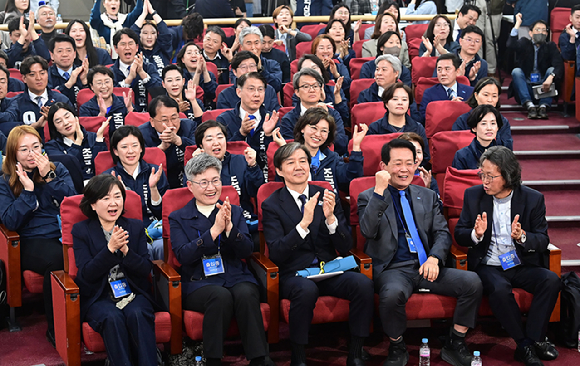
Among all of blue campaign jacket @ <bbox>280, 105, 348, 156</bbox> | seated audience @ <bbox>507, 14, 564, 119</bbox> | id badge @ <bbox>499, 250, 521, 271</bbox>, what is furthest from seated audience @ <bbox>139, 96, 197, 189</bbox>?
seated audience @ <bbox>507, 14, 564, 119</bbox>

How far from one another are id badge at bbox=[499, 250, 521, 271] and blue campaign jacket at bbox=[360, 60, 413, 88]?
247 centimetres

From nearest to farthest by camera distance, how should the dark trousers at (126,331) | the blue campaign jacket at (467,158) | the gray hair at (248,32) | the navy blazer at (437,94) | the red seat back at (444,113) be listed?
the dark trousers at (126,331)
the blue campaign jacket at (467,158)
the red seat back at (444,113)
the navy blazer at (437,94)
the gray hair at (248,32)

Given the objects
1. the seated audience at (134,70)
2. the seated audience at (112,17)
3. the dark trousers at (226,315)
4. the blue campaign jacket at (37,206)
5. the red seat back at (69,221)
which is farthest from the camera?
the seated audience at (112,17)

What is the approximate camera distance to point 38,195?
12.4 ft

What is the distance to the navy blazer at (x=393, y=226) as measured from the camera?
3.50 metres

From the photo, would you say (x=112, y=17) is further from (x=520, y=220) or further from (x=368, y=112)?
(x=520, y=220)

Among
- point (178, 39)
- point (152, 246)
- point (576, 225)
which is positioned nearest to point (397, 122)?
point (576, 225)

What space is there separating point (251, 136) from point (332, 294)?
1443 millimetres

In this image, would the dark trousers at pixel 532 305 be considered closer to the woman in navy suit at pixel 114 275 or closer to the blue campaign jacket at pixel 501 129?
the blue campaign jacket at pixel 501 129

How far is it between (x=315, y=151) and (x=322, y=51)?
198 centimetres

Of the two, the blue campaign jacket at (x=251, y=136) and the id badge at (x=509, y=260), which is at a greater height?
the blue campaign jacket at (x=251, y=136)

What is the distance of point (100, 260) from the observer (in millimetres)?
3154

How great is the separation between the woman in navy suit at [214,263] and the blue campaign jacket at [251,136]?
953 mm

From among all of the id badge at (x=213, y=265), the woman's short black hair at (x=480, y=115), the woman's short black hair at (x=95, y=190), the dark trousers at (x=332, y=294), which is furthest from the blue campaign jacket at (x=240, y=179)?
the woman's short black hair at (x=480, y=115)
